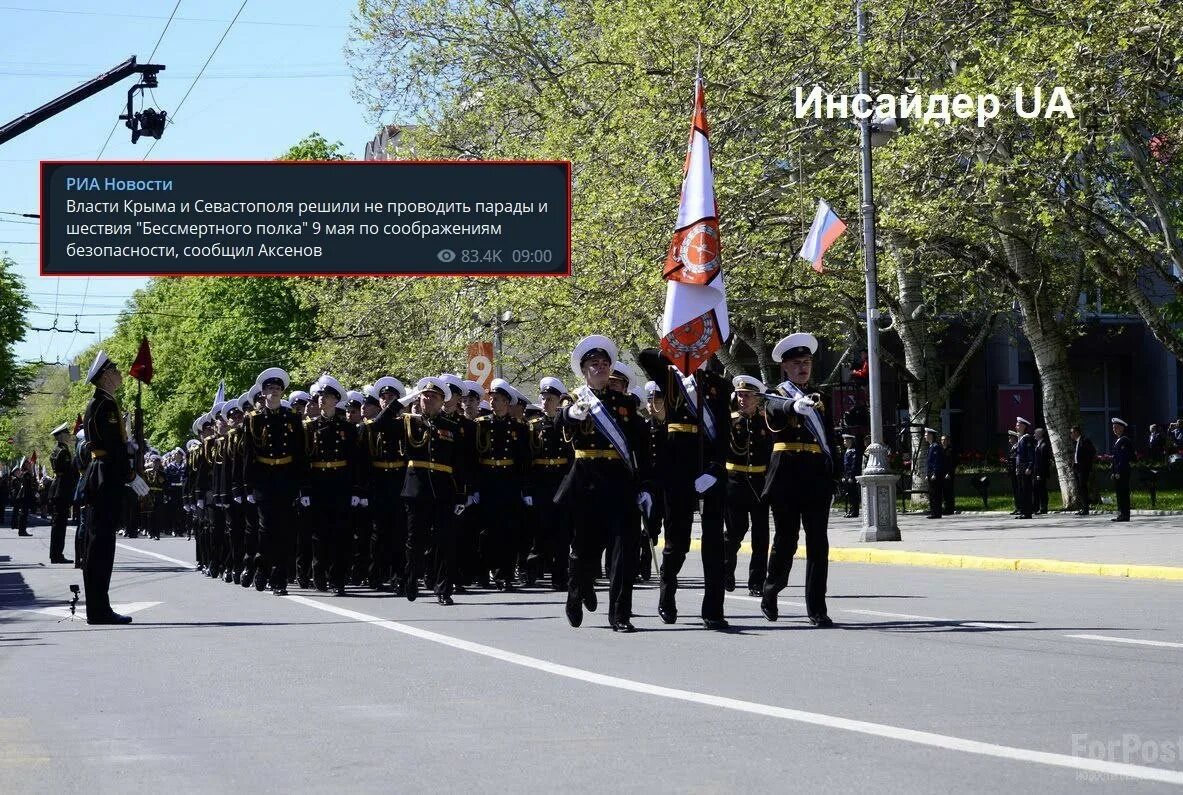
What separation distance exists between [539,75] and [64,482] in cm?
1933

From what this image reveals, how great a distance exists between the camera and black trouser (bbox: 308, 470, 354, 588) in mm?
A: 18797

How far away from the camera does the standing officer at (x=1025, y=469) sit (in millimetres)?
33375

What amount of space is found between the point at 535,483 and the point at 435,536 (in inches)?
95.6

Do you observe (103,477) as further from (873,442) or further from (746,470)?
(873,442)

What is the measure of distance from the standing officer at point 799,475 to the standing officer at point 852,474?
23941 mm

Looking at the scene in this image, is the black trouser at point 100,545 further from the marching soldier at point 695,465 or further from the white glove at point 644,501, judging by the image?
the marching soldier at point 695,465

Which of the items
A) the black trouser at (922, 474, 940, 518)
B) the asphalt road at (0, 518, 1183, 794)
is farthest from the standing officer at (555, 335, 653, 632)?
the black trouser at (922, 474, 940, 518)

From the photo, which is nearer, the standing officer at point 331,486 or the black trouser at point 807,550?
the black trouser at point 807,550

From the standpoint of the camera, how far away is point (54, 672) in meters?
10.9

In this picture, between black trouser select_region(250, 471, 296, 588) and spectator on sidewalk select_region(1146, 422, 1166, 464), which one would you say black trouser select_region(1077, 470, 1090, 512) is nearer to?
spectator on sidewalk select_region(1146, 422, 1166, 464)

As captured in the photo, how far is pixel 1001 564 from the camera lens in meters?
21.4

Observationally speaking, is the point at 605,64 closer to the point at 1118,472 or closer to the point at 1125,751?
the point at 1118,472
